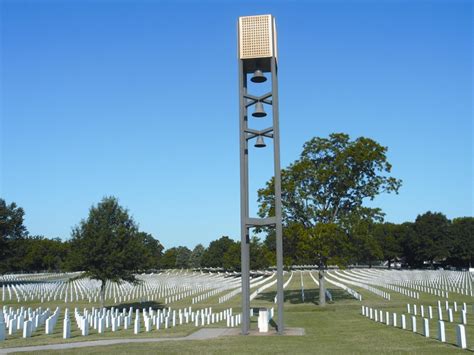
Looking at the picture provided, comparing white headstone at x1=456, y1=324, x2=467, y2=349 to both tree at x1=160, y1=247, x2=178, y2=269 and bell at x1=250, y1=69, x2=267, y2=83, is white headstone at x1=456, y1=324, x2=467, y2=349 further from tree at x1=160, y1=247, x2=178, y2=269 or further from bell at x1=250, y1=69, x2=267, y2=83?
tree at x1=160, y1=247, x2=178, y2=269

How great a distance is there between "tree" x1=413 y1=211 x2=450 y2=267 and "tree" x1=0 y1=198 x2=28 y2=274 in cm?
8041

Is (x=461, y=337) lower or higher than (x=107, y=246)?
lower

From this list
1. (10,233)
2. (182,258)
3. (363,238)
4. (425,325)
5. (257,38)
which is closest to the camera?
(425,325)

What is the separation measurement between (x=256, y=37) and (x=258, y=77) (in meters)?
1.49

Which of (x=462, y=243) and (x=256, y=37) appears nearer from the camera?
(x=256, y=37)

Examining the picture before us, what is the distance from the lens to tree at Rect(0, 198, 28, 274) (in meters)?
67.2

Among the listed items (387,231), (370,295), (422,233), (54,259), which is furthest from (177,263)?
(370,295)

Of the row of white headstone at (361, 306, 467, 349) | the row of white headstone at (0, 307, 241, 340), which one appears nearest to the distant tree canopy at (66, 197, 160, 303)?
the row of white headstone at (0, 307, 241, 340)

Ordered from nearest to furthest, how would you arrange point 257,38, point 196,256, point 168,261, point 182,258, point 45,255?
1. point 257,38
2. point 45,255
3. point 168,261
4. point 196,256
5. point 182,258

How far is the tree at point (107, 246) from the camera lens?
3478cm

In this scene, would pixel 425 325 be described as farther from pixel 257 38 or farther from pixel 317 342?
pixel 257 38

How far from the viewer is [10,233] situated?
71000 mm

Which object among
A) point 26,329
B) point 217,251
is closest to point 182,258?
point 217,251

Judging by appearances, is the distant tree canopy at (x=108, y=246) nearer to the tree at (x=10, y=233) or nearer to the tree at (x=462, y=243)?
the tree at (x=10, y=233)
